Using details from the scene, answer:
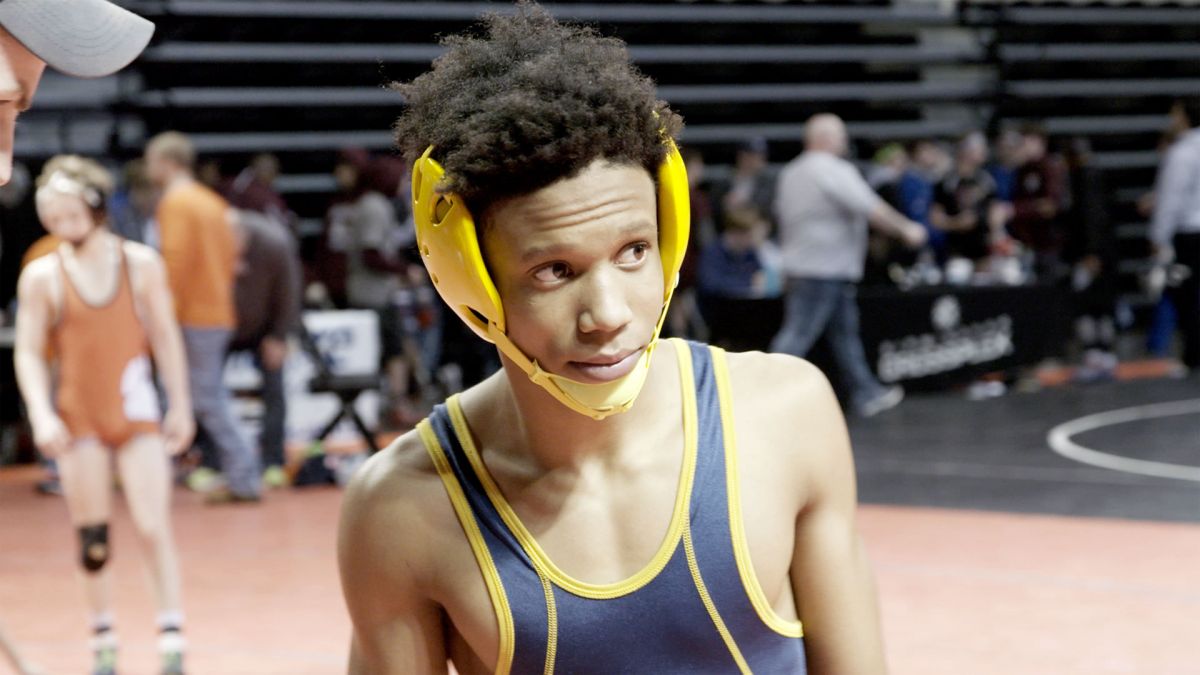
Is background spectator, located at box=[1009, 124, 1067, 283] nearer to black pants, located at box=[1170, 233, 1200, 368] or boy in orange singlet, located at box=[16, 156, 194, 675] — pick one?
black pants, located at box=[1170, 233, 1200, 368]

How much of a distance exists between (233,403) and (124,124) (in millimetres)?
3397

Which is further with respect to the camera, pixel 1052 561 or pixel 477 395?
pixel 1052 561

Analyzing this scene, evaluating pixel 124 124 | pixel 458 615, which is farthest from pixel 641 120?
pixel 124 124

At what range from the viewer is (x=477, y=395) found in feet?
6.47

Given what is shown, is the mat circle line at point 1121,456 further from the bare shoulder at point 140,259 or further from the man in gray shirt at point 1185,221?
the bare shoulder at point 140,259

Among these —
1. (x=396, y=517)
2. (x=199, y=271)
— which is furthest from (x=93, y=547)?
(x=396, y=517)

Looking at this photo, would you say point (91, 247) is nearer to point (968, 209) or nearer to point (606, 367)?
point (606, 367)

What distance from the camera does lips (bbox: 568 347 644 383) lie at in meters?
1.71

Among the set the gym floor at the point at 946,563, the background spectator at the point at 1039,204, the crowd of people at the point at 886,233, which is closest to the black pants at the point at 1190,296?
the crowd of people at the point at 886,233

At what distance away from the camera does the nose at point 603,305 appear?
66.2 inches

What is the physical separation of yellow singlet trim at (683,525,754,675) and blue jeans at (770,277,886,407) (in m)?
8.32

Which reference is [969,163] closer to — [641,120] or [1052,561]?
[1052,561]

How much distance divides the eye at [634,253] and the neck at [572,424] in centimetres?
20

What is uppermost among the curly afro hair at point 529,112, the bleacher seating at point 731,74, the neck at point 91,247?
the bleacher seating at point 731,74
